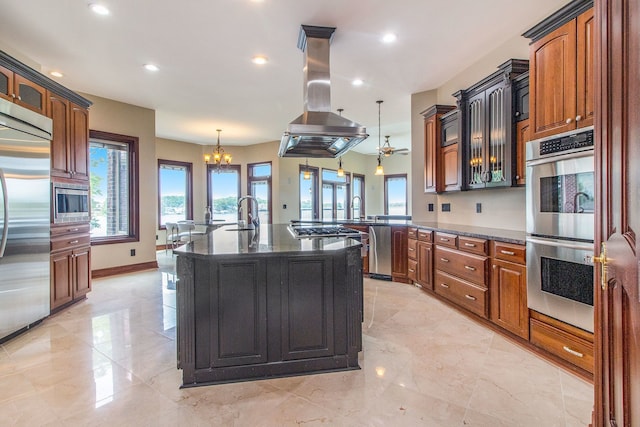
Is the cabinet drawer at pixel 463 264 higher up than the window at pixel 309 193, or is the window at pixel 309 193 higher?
the window at pixel 309 193

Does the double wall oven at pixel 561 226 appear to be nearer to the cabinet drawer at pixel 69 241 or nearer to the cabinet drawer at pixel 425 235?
the cabinet drawer at pixel 425 235

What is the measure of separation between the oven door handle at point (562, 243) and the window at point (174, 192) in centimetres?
780

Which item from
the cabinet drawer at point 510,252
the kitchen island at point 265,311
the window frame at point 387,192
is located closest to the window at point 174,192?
the window frame at point 387,192

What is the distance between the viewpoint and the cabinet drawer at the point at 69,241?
124 inches

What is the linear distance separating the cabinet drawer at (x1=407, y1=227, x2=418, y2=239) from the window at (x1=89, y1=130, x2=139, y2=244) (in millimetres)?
4503

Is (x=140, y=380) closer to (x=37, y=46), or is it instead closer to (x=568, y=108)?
(x=568, y=108)

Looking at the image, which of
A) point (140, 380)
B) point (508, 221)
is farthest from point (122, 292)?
point (508, 221)

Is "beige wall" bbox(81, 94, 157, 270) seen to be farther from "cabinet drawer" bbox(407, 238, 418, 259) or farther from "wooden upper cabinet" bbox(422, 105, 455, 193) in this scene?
"wooden upper cabinet" bbox(422, 105, 455, 193)

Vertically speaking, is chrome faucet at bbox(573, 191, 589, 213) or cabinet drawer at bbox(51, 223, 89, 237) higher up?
chrome faucet at bbox(573, 191, 589, 213)

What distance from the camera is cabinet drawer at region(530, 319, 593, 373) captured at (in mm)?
1987

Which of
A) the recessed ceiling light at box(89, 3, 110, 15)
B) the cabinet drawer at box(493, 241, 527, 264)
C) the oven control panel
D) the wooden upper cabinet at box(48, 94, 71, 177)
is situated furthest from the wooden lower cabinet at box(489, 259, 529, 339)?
the wooden upper cabinet at box(48, 94, 71, 177)

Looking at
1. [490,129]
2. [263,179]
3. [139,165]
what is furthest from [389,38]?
[263,179]

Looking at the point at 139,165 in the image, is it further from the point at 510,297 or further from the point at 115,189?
the point at 510,297

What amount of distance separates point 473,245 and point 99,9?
13.0ft
